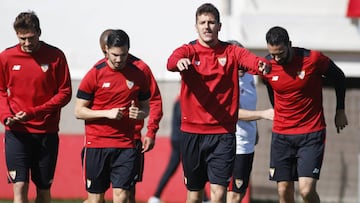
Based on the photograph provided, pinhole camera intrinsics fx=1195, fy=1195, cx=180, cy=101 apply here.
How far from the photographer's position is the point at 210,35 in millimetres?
12398

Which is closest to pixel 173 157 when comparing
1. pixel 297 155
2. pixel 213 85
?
pixel 297 155

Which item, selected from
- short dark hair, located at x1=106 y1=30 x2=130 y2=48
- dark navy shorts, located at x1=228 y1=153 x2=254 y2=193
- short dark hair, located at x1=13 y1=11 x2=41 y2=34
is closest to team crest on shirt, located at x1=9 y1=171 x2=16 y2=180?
short dark hair, located at x1=13 y1=11 x2=41 y2=34

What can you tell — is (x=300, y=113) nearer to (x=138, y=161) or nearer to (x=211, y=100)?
(x=211, y=100)

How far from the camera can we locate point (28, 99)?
12922 mm

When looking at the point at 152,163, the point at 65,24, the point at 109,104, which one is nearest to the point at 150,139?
the point at 109,104

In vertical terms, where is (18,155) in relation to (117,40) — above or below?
below

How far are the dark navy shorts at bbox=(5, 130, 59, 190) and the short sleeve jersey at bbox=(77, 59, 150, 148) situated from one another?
0.64 metres

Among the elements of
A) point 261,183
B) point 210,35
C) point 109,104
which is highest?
point 210,35

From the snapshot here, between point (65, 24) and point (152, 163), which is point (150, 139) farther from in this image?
point (65, 24)

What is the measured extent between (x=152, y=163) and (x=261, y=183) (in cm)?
193

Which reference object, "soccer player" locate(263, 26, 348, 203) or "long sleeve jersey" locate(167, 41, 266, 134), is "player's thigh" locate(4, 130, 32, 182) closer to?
"long sleeve jersey" locate(167, 41, 266, 134)

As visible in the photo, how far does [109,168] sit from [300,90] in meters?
2.30

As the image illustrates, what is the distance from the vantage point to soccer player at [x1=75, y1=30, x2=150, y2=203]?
12.5m

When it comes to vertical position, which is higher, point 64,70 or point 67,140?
point 64,70
